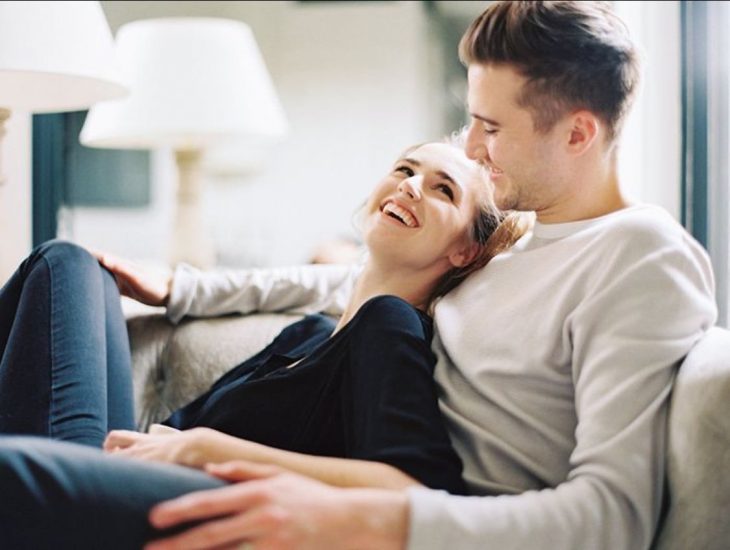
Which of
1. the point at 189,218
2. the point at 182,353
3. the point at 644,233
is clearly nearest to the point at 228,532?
the point at 644,233

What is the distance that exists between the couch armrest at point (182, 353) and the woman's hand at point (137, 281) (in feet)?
0.18

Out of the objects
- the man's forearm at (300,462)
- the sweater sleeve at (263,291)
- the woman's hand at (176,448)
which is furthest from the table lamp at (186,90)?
the man's forearm at (300,462)

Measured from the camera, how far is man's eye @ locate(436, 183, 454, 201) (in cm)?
149

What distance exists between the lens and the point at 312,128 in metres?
3.32

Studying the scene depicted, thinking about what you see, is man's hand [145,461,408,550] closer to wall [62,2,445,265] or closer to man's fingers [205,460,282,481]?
man's fingers [205,460,282,481]

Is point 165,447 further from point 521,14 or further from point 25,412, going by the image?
point 521,14

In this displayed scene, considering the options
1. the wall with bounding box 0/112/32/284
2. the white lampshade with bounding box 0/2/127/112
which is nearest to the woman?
the white lampshade with bounding box 0/2/127/112

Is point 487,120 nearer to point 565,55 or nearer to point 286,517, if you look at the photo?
point 565,55

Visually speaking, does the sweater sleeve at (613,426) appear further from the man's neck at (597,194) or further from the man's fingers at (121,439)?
the man's fingers at (121,439)

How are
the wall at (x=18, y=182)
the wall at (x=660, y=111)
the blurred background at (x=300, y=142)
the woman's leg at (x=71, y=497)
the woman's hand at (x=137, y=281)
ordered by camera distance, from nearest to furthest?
1. the woman's leg at (x=71, y=497)
2. the woman's hand at (x=137, y=281)
3. the wall at (x=660, y=111)
4. the wall at (x=18, y=182)
5. the blurred background at (x=300, y=142)

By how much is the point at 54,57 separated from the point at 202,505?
119 centimetres

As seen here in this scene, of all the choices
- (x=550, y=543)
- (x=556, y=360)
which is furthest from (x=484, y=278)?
(x=550, y=543)

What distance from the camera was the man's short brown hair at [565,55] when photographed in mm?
1183

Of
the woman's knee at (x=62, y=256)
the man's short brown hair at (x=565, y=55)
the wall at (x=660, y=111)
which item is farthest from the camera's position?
the wall at (x=660, y=111)
